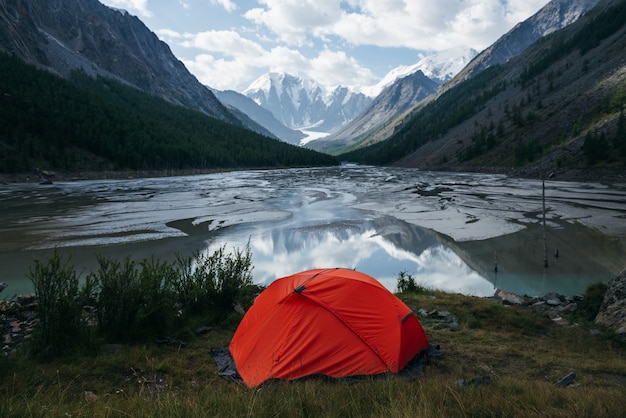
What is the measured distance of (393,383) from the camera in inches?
225

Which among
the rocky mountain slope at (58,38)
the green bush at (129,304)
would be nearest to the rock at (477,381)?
the green bush at (129,304)

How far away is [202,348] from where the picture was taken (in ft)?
28.1

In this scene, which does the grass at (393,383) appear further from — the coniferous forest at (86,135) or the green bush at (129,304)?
the coniferous forest at (86,135)

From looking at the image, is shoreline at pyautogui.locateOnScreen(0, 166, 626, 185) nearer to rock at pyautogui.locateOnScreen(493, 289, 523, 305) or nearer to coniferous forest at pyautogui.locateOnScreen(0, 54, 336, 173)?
coniferous forest at pyautogui.locateOnScreen(0, 54, 336, 173)

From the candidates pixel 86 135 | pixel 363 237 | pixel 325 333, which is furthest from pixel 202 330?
pixel 86 135

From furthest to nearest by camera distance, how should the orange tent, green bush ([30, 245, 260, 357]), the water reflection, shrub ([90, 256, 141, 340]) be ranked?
the water reflection
shrub ([90, 256, 141, 340])
the orange tent
green bush ([30, 245, 260, 357])

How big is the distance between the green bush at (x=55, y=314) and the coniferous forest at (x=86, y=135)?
6633 cm

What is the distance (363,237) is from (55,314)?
18678 mm

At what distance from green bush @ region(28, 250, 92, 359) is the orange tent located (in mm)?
3367

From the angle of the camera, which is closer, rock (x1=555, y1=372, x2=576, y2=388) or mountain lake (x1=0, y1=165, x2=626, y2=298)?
rock (x1=555, y1=372, x2=576, y2=388)

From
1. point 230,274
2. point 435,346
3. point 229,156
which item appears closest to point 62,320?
point 230,274

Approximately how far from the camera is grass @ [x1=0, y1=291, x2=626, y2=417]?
4316mm

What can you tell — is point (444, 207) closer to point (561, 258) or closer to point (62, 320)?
point (561, 258)

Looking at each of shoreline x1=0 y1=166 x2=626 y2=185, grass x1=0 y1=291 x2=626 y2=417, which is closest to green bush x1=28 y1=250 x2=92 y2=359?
grass x1=0 y1=291 x2=626 y2=417
